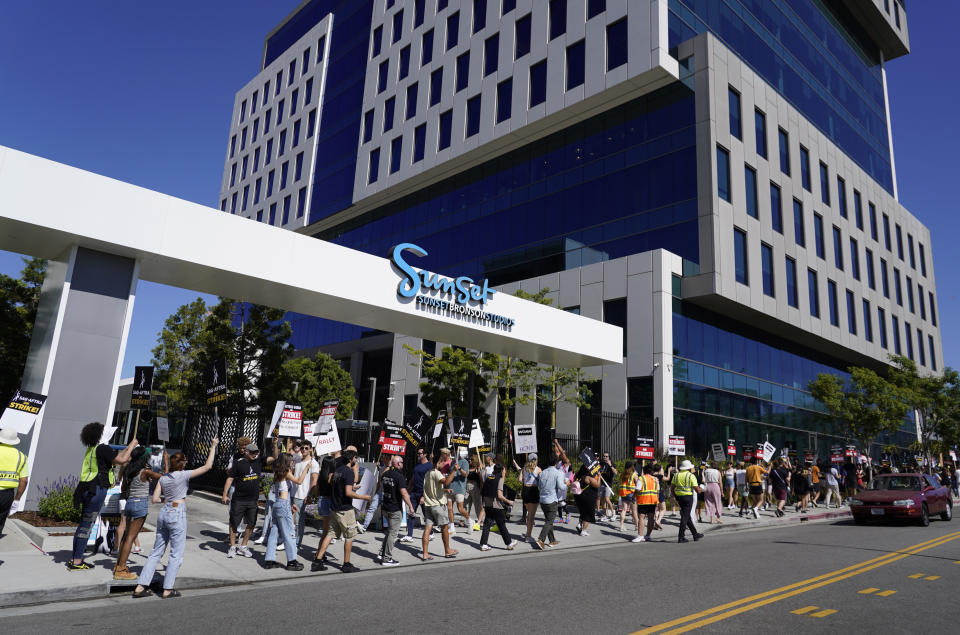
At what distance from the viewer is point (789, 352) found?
119ft

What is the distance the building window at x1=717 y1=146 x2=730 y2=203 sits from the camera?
29.7 metres

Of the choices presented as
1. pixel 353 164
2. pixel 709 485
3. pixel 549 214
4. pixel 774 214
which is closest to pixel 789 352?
pixel 774 214

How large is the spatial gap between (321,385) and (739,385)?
24.2 metres

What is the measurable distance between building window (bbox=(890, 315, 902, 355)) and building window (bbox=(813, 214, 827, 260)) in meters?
11.2

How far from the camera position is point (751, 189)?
3234 cm

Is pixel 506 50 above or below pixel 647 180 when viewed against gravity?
above

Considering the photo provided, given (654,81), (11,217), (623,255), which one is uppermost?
(654,81)

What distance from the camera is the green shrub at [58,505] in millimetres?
11805

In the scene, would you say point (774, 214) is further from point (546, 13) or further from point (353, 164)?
point (353, 164)

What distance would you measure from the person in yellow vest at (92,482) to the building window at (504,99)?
1213 inches

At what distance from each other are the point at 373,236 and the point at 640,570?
3836 centimetres

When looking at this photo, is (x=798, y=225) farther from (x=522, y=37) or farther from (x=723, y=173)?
(x=522, y=37)

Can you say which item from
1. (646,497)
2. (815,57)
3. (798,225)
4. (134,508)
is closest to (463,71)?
(798,225)

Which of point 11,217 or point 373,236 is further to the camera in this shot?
point 373,236
